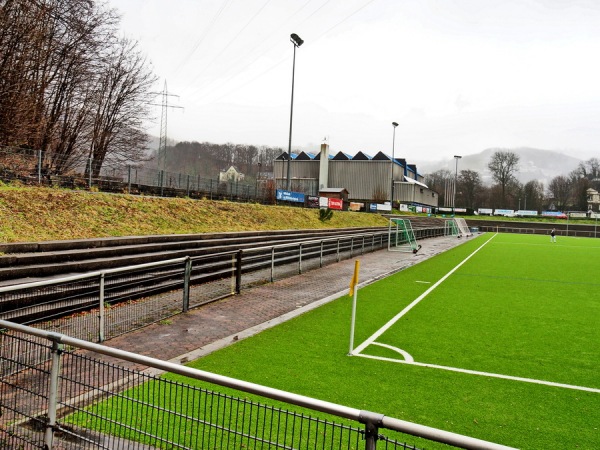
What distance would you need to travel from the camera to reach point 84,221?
42.0 ft

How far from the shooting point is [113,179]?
21359 millimetres

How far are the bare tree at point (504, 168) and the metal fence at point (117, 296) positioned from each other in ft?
394

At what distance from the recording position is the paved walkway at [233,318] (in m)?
6.64

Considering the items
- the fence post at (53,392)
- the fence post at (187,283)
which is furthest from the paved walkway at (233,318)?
the fence post at (53,392)

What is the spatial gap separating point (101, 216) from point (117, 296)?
678cm

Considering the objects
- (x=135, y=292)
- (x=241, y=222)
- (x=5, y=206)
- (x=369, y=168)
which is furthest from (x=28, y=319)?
(x=369, y=168)

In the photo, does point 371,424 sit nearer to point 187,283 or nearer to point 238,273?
point 187,283

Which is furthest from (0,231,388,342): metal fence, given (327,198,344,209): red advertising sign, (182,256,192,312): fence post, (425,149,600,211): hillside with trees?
(425,149,600,211): hillside with trees

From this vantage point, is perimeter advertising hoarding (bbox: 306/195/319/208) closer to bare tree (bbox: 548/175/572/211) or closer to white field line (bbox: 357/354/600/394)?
white field line (bbox: 357/354/600/394)

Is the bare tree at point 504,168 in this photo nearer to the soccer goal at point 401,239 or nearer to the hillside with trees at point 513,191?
the hillside with trees at point 513,191

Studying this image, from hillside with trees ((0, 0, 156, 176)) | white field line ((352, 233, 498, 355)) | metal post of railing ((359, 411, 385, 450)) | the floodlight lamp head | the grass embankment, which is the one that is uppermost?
the floodlight lamp head

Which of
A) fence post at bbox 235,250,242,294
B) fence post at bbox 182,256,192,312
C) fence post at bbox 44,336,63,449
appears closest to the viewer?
fence post at bbox 44,336,63,449

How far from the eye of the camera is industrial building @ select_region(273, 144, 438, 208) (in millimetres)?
79062

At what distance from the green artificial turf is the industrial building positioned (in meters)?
67.8
